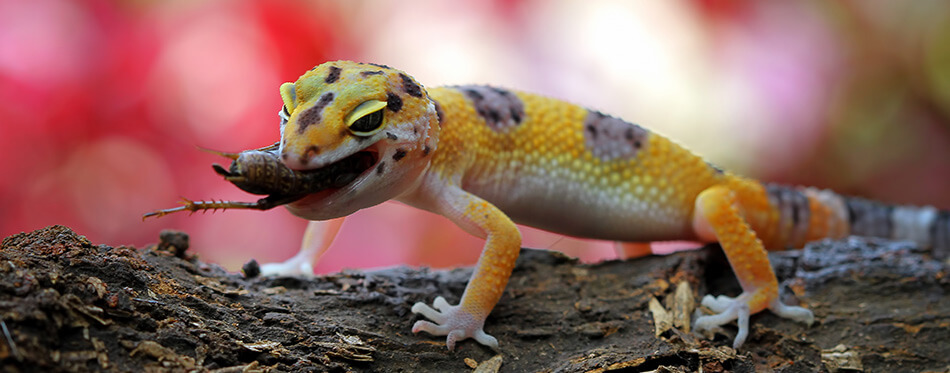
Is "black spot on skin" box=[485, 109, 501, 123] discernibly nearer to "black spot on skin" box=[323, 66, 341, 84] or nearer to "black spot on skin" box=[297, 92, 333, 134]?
"black spot on skin" box=[323, 66, 341, 84]

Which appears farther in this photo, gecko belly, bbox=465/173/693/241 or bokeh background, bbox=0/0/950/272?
bokeh background, bbox=0/0/950/272

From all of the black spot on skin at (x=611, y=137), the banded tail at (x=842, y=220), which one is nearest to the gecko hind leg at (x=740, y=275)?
the black spot on skin at (x=611, y=137)

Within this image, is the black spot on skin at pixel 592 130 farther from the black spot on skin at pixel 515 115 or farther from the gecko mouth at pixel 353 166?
the gecko mouth at pixel 353 166

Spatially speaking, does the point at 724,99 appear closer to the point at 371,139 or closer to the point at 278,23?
the point at 278,23

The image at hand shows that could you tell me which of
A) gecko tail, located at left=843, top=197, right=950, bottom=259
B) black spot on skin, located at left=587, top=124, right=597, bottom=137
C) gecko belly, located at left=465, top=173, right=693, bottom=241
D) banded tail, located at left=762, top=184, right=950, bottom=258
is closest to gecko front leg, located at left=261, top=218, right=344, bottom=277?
gecko belly, located at left=465, top=173, right=693, bottom=241

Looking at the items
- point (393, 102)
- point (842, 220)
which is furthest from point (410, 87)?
point (842, 220)

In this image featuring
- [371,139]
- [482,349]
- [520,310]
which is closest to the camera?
[371,139]

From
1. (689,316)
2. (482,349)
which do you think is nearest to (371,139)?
(482,349)
